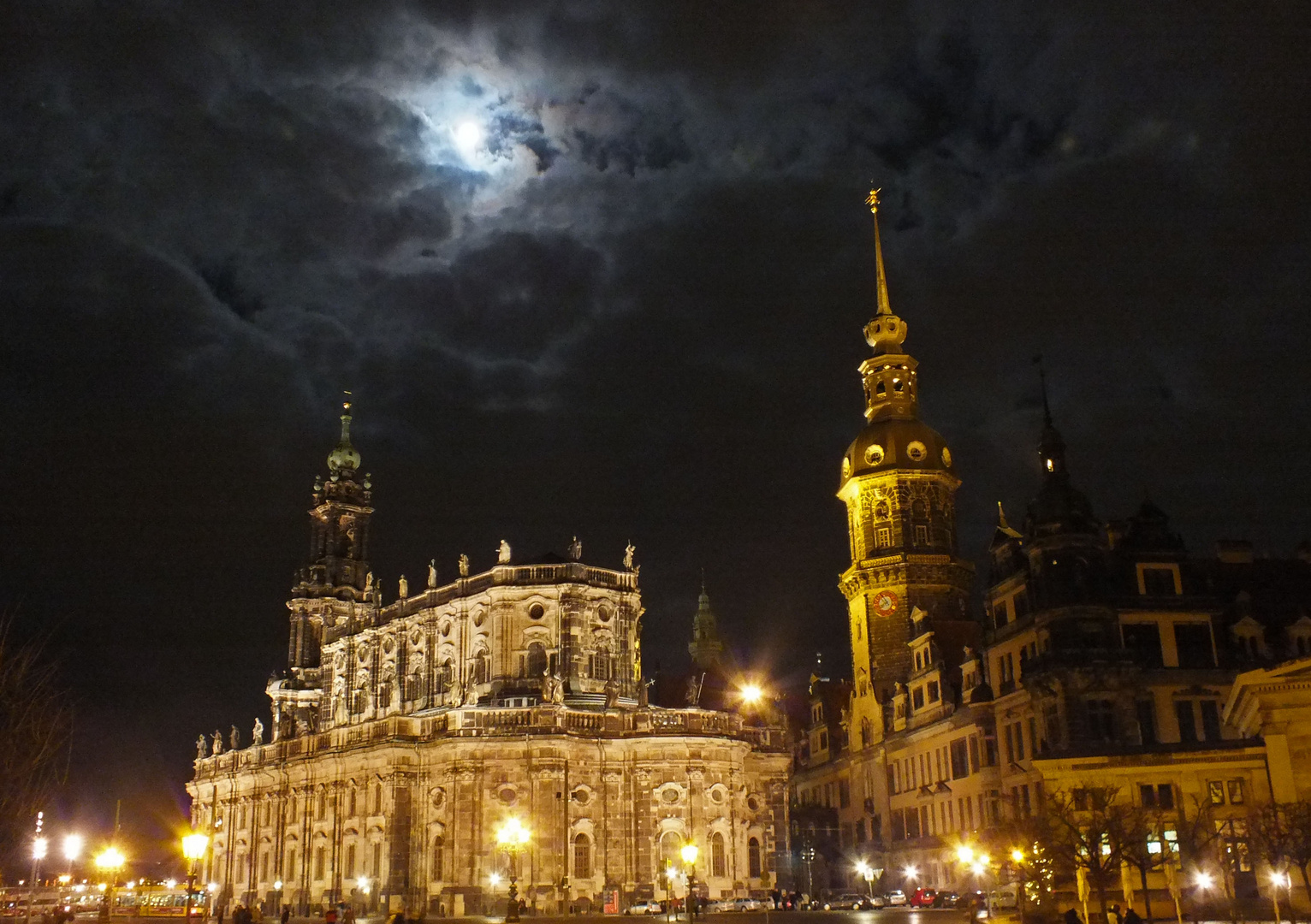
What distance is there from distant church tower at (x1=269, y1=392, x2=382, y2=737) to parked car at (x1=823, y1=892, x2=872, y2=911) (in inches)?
1741

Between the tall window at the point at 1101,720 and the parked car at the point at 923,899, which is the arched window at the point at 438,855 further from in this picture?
the tall window at the point at 1101,720

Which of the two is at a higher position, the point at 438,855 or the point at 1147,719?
the point at 1147,719

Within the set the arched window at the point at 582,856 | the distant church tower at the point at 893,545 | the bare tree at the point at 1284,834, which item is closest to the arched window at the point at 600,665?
the arched window at the point at 582,856

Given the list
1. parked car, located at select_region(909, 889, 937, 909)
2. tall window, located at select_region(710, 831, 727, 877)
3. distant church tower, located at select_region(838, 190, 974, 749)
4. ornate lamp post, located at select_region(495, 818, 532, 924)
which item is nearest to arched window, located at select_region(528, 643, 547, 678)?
ornate lamp post, located at select_region(495, 818, 532, 924)

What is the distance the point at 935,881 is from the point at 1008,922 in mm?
28373

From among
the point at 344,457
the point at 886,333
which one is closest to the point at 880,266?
the point at 886,333

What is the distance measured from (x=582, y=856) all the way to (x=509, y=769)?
21.0 feet

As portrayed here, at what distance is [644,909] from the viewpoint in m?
67.2

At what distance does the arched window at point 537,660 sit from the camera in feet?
252

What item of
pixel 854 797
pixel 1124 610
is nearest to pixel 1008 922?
pixel 1124 610

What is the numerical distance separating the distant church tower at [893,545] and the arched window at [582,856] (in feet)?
68.8

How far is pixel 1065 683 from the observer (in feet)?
179

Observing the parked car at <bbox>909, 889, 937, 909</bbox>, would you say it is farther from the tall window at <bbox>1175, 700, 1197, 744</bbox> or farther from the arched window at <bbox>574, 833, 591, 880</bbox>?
the arched window at <bbox>574, 833, 591, 880</bbox>

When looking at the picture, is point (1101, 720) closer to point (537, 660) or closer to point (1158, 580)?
point (1158, 580)
